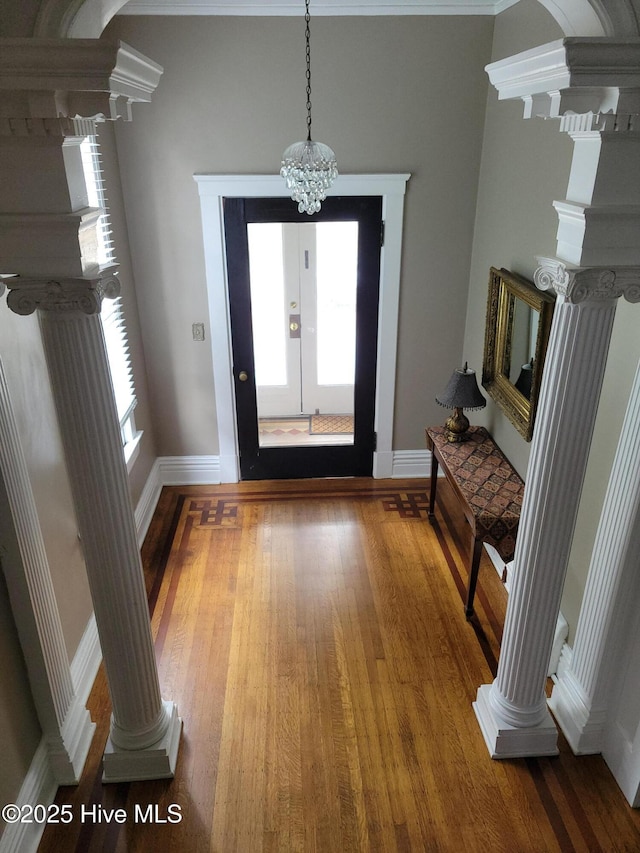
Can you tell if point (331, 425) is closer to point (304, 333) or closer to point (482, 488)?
point (304, 333)

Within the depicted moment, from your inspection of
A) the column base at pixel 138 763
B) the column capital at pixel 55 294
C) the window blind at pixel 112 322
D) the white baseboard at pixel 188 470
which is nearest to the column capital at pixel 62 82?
the column capital at pixel 55 294

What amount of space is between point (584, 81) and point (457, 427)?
2.57m

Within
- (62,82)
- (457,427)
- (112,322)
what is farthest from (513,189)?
(62,82)

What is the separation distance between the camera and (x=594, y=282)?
1.83 m

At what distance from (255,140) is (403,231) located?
42.7 inches

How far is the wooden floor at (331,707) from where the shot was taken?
2.40 m

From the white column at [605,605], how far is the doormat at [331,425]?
2.35 meters

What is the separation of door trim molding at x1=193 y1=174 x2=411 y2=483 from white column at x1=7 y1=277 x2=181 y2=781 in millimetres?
2237

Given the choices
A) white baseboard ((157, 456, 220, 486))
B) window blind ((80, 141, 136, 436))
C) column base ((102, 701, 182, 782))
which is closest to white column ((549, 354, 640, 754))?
column base ((102, 701, 182, 782))

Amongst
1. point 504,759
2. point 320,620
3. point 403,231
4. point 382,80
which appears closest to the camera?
point 504,759

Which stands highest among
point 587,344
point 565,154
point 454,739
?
point 565,154

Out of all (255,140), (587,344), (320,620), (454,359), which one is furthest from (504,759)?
(255,140)

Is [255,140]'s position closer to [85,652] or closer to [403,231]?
[403,231]

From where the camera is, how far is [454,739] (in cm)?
276
